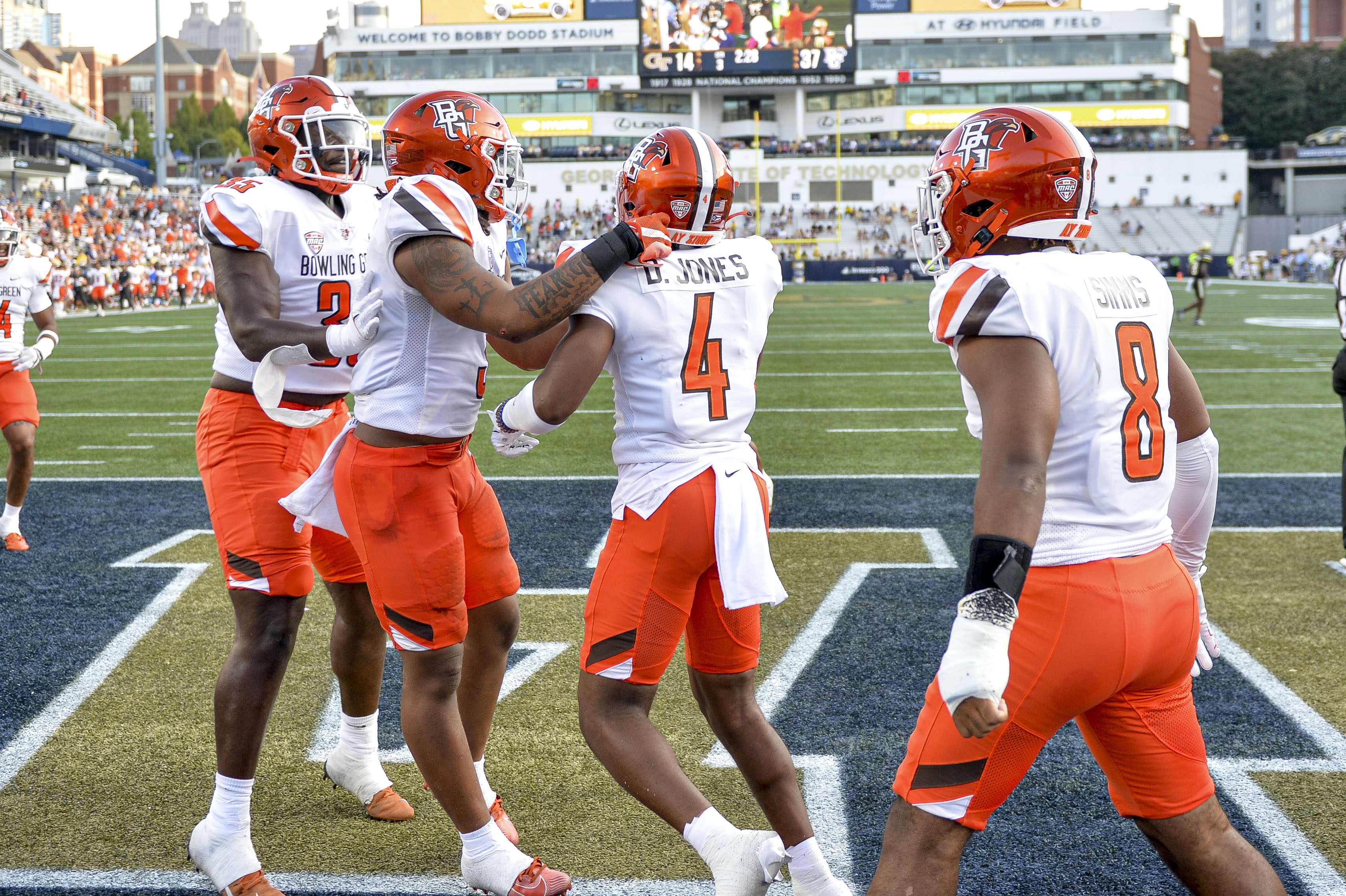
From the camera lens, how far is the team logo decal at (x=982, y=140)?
7.27 ft

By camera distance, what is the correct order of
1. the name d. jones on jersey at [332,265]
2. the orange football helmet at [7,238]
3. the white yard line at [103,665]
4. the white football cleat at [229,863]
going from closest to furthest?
the white football cleat at [229,863]
the name d. jones on jersey at [332,265]
the white yard line at [103,665]
the orange football helmet at [7,238]

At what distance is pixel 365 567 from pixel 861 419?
879 cm

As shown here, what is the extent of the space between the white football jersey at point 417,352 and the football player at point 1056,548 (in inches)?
46.3

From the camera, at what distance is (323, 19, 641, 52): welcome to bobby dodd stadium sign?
64938 mm

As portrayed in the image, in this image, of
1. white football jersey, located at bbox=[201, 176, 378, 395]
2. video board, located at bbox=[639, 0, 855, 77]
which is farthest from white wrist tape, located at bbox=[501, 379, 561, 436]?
video board, located at bbox=[639, 0, 855, 77]

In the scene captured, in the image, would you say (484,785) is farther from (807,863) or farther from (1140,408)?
(1140,408)

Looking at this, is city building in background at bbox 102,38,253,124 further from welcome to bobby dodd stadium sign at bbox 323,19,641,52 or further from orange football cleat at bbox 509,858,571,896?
orange football cleat at bbox 509,858,571,896

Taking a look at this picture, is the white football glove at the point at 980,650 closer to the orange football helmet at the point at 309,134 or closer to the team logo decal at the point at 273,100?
the orange football helmet at the point at 309,134

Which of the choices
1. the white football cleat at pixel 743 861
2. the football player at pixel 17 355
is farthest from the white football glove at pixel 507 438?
the football player at pixel 17 355

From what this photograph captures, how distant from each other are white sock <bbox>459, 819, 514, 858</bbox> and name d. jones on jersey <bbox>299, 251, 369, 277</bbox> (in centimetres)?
151

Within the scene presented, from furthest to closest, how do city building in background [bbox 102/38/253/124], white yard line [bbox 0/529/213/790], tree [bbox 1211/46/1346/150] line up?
city building in background [bbox 102/38/253/124]
tree [bbox 1211/46/1346/150]
white yard line [bbox 0/529/213/790]

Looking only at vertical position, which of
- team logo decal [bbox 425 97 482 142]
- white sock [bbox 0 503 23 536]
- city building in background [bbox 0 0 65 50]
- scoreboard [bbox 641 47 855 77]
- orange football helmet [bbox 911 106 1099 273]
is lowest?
white sock [bbox 0 503 23 536]

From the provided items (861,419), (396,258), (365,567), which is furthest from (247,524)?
(861,419)

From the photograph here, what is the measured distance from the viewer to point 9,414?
708cm
